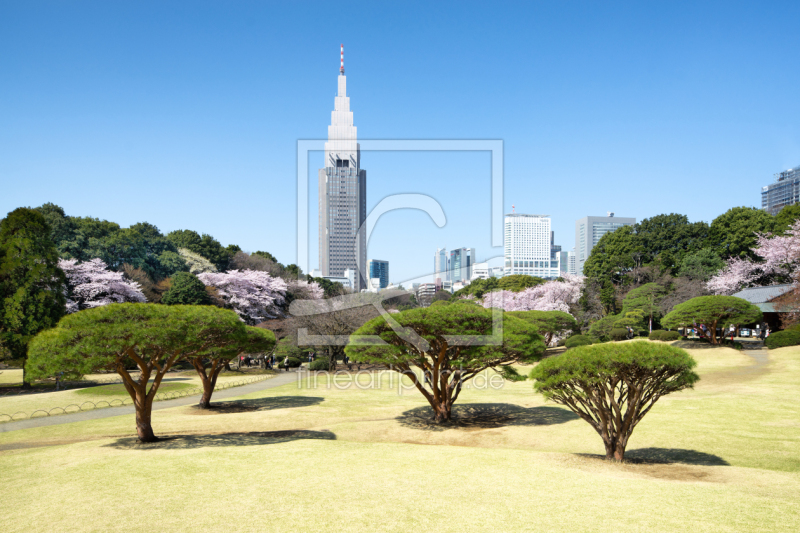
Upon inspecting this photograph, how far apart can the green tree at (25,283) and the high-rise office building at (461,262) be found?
2346cm

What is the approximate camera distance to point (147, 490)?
28.5ft

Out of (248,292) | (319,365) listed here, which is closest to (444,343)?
(319,365)

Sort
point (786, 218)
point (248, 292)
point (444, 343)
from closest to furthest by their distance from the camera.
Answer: point (444, 343), point (786, 218), point (248, 292)

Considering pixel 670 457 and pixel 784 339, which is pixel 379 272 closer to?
pixel 670 457

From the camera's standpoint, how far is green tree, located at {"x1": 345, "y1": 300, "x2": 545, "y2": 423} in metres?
15.7

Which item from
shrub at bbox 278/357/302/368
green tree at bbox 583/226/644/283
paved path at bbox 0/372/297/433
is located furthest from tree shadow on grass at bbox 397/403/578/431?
green tree at bbox 583/226/644/283

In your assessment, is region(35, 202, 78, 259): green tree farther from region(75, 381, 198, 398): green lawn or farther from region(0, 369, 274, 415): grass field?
region(75, 381, 198, 398): green lawn

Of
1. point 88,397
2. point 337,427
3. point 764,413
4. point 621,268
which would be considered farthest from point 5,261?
point 621,268

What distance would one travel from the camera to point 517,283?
65375mm

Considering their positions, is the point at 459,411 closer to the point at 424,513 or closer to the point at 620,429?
the point at 620,429

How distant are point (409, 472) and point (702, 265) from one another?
159 feet

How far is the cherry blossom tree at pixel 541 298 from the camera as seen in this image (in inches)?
2109

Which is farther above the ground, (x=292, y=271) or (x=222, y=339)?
(x=292, y=271)

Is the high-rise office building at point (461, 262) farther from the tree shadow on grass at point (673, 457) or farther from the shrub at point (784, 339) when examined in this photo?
Result: the shrub at point (784, 339)
